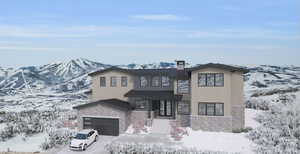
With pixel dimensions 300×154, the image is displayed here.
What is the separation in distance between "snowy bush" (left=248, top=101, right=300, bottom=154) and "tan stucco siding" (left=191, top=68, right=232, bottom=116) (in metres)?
3.72

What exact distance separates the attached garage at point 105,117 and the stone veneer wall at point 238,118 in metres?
10.3

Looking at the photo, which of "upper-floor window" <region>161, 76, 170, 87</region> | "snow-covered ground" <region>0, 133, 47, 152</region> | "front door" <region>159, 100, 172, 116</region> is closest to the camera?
"snow-covered ground" <region>0, 133, 47, 152</region>

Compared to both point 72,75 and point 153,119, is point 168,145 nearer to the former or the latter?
point 153,119

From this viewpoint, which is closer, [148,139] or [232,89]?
[148,139]

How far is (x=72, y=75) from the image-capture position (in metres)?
95.6

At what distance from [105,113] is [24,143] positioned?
27.2 feet

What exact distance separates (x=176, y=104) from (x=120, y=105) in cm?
573

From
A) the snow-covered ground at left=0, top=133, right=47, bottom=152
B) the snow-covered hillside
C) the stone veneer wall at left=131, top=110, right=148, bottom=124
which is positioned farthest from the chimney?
the snow-covered hillside

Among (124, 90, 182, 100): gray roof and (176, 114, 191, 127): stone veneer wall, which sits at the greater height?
(124, 90, 182, 100): gray roof

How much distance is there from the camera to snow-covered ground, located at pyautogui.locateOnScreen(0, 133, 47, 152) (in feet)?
88.9

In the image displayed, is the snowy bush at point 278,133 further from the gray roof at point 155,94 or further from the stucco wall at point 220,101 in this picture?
the gray roof at point 155,94

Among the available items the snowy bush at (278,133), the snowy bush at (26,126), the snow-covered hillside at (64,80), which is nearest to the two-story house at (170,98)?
the snowy bush at (278,133)

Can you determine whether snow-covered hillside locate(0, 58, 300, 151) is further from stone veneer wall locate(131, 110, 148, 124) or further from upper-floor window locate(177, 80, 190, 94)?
upper-floor window locate(177, 80, 190, 94)

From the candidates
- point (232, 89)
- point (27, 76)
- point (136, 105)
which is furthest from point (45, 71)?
point (232, 89)
